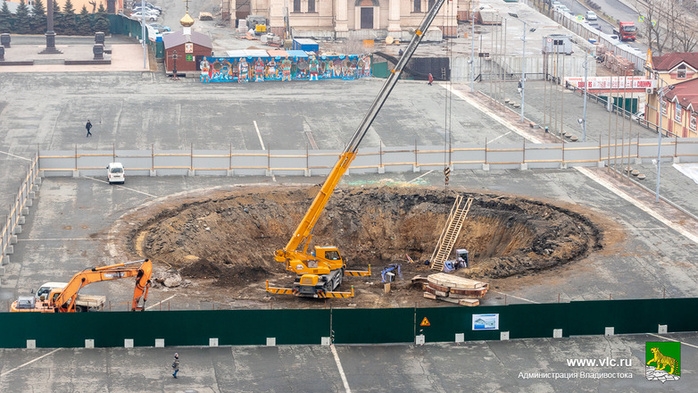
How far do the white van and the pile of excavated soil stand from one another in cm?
508

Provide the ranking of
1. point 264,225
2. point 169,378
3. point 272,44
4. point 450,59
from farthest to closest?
point 272,44, point 450,59, point 264,225, point 169,378

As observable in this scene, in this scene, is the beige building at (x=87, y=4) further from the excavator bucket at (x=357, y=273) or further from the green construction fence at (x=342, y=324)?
the green construction fence at (x=342, y=324)

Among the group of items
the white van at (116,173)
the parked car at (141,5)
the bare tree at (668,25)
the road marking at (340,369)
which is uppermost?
the parked car at (141,5)

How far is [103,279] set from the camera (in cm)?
5831

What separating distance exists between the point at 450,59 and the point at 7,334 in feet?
262

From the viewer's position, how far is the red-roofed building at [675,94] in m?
104

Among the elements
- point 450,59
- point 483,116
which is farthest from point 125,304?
point 450,59

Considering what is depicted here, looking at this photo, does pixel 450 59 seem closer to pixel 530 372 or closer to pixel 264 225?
pixel 264 225

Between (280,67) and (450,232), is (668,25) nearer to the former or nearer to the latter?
(280,67)

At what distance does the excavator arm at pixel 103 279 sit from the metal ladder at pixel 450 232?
19.5 m

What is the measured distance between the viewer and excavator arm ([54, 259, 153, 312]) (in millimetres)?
57406

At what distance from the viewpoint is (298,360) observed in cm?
5578

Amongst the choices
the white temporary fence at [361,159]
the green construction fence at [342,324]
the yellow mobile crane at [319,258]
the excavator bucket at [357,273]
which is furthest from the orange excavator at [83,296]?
the white temporary fence at [361,159]

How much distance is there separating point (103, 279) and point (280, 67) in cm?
6741
